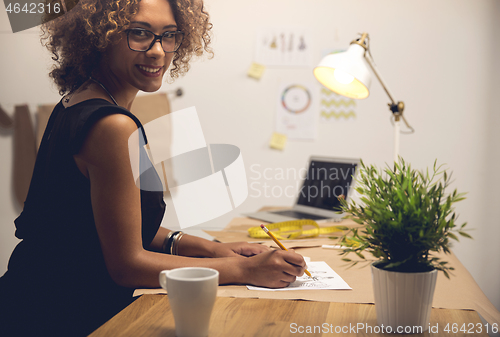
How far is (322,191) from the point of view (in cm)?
163

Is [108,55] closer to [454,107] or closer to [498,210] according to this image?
[454,107]

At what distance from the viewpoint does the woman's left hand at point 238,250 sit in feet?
3.02

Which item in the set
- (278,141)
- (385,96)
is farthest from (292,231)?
(385,96)

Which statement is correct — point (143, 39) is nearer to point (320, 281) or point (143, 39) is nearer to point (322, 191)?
point (320, 281)

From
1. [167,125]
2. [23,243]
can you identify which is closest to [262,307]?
[23,243]

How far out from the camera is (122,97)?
3.17 feet

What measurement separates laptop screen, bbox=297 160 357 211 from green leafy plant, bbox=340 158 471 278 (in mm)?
986

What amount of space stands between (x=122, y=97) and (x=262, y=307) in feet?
2.01

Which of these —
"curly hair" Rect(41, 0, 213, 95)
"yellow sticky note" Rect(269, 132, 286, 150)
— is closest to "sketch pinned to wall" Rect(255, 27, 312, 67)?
"yellow sticky note" Rect(269, 132, 286, 150)

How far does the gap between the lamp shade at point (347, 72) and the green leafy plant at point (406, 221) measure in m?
0.71

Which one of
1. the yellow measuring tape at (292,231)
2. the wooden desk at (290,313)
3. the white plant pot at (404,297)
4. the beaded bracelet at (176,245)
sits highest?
the white plant pot at (404,297)

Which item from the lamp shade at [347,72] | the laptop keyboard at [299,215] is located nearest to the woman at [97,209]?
the lamp shade at [347,72]

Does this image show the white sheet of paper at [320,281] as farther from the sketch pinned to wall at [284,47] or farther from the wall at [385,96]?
the sketch pinned to wall at [284,47]

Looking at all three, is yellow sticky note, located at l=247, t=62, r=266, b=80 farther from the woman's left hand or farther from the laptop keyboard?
the woman's left hand
